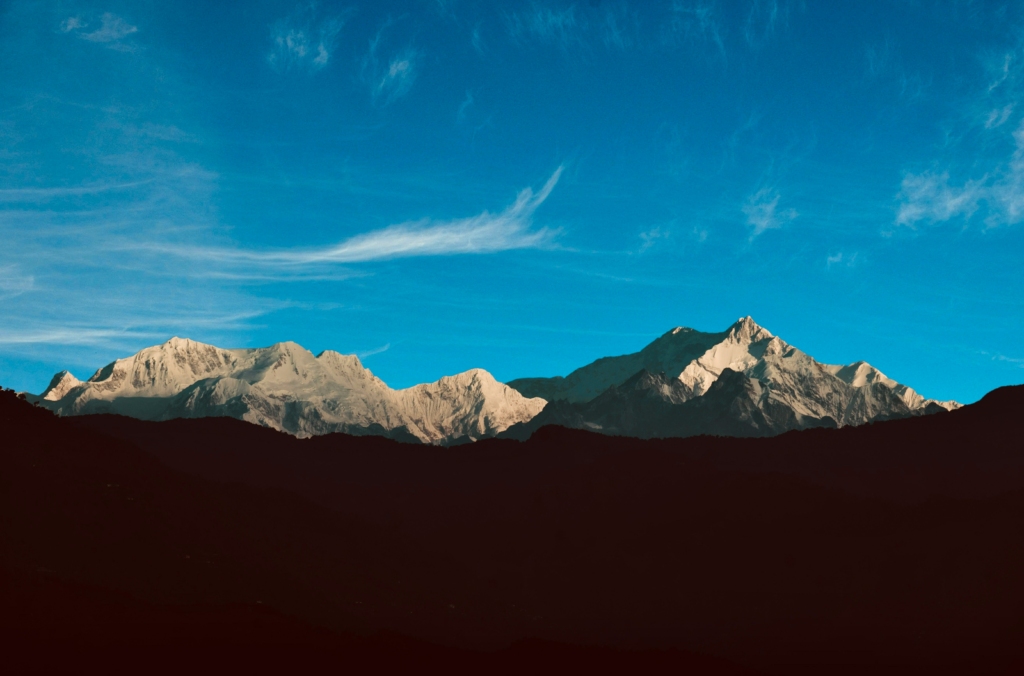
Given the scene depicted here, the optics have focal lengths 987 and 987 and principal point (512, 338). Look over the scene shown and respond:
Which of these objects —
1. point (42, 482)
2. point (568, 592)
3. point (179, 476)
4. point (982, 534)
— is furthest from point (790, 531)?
point (42, 482)

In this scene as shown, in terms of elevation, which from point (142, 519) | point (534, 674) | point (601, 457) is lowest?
point (534, 674)

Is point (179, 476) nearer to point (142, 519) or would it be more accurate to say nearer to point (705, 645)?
point (142, 519)

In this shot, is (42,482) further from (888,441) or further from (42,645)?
(888,441)

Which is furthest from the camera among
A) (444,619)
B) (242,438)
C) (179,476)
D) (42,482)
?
(242,438)

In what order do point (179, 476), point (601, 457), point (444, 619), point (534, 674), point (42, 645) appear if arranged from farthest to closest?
point (601, 457)
point (179, 476)
point (444, 619)
point (534, 674)
point (42, 645)

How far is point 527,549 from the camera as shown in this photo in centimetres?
5366

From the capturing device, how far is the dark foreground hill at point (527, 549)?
107 ft

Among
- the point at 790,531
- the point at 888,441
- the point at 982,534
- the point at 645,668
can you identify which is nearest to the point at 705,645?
the point at 645,668

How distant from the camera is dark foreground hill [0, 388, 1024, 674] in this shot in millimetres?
32562

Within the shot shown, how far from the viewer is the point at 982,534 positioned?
47.3 m

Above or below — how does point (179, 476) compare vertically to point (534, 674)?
above

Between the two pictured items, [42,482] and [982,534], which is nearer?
[42,482]

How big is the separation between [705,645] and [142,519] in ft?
72.2

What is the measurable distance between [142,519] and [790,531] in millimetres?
31536
